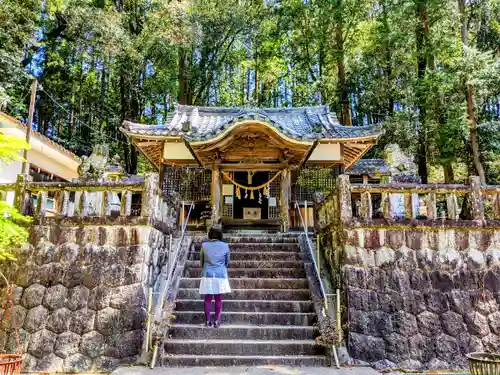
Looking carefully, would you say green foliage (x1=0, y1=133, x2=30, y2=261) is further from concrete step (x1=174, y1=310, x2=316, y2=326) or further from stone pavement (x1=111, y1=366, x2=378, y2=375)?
concrete step (x1=174, y1=310, x2=316, y2=326)

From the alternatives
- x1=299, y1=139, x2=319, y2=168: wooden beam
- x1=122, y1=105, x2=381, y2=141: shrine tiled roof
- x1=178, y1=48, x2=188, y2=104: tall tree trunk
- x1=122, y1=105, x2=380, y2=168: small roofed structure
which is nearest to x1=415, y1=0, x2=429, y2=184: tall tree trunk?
x1=122, y1=105, x2=381, y2=141: shrine tiled roof

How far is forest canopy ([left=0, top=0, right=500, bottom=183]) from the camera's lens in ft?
49.9

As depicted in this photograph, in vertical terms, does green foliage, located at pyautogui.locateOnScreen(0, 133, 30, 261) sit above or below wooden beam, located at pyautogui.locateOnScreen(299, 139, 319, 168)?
below

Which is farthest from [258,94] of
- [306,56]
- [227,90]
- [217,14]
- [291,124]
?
[291,124]

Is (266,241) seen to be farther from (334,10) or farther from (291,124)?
(334,10)

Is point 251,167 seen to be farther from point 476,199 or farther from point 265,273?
point 476,199

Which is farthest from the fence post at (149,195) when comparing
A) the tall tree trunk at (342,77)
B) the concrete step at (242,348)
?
the tall tree trunk at (342,77)

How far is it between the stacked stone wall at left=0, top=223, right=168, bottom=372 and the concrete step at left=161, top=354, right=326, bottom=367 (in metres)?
0.79

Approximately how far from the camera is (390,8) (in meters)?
18.3

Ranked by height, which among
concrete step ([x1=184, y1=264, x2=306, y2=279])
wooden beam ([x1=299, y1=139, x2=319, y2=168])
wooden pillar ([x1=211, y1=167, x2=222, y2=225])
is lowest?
concrete step ([x1=184, y1=264, x2=306, y2=279])

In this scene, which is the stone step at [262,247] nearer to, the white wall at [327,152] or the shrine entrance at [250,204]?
the white wall at [327,152]

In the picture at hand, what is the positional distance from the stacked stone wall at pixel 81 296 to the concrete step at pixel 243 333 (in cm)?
70

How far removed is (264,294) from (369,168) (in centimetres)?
883

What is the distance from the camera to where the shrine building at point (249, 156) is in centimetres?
1006
